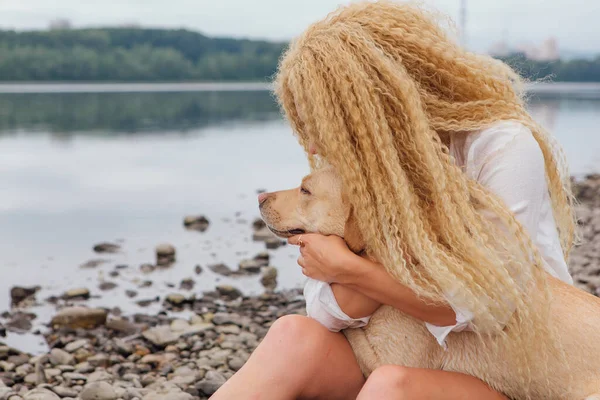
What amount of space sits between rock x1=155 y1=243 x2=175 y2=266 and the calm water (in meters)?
0.14

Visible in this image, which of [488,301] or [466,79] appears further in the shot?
[466,79]

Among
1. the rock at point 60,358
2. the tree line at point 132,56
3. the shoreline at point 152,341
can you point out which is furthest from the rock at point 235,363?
the tree line at point 132,56

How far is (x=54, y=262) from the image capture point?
949 cm

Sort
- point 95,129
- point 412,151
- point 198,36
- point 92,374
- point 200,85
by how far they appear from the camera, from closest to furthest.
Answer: point 412,151, point 92,374, point 95,129, point 198,36, point 200,85

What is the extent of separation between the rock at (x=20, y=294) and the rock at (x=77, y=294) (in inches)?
14.1

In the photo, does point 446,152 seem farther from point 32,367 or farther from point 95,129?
point 95,129

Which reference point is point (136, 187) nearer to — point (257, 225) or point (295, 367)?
point (257, 225)

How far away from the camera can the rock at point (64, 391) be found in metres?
4.64

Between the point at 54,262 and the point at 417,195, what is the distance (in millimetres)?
7888

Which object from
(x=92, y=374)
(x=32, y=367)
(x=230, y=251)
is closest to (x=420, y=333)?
(x=92, y=374)

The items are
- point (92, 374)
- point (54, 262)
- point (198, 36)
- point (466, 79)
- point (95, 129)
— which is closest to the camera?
point (466, 79)

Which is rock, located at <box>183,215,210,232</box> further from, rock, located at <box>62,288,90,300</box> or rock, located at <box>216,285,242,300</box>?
rock, located at <box>216,285,242,300</box>

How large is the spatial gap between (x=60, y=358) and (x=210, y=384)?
5.16 feet

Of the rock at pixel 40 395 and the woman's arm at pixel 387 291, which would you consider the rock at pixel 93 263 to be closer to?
the rock at pixel 40 395
